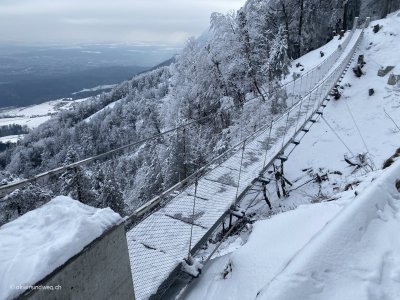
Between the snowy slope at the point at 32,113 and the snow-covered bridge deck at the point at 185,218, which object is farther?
the snowy slope at the point at 32,113

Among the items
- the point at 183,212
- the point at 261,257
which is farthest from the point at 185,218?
the point at 261,257

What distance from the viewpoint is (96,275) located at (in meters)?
1.81

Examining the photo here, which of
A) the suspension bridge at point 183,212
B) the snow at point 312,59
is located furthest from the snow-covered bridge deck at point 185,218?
the snow at point 312,59

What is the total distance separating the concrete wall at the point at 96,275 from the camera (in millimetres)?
1547

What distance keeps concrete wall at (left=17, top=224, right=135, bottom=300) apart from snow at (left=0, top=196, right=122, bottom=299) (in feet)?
0.14

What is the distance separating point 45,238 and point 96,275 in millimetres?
353

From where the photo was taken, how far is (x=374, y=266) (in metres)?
2.28

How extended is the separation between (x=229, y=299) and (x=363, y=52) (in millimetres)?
14361

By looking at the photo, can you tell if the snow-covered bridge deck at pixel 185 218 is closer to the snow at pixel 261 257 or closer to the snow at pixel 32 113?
the snow at pixel 261 257

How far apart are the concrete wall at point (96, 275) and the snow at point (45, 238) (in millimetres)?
43

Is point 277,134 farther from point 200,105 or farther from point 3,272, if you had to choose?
point 200,105

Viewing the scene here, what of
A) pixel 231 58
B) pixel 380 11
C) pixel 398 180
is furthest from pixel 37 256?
pixel 380 11

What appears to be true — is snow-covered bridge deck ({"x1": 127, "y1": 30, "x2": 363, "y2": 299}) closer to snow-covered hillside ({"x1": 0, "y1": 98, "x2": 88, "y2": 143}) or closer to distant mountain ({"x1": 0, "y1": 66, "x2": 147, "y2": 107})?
snow-covered hillside ({"x1": 0, "y1": 98, "x2": 88, "y2": 143})

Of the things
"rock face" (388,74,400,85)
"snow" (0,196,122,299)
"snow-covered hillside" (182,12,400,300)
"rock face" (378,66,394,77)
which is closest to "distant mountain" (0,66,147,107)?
"rock face" (378,66,394,77)
